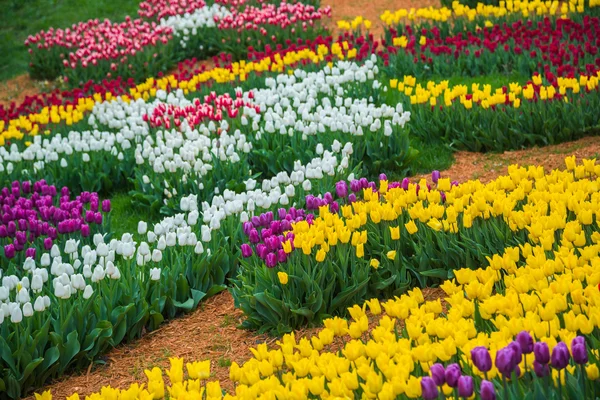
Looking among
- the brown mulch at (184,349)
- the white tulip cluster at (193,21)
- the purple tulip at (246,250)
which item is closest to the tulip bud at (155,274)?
the brown mulch at (184,349)

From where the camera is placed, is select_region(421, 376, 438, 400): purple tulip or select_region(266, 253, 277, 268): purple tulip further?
select_region(266, 253, 277, 268): purple tulip

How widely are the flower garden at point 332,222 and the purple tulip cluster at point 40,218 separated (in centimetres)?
2

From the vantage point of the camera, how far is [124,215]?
7734 millimetres

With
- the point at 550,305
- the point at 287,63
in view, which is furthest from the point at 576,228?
the point at 287,63

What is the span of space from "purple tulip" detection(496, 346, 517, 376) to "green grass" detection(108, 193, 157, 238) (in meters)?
4.81

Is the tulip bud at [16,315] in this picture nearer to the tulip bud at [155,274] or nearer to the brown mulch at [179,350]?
the brown mulch at [179,350]

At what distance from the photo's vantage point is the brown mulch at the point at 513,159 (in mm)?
7164

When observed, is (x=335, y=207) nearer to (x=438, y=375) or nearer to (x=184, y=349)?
(x=184, y=349)

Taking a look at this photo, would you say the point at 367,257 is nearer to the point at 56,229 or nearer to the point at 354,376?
the point at 354,376

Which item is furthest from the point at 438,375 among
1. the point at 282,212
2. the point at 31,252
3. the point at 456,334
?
the point at 31,252

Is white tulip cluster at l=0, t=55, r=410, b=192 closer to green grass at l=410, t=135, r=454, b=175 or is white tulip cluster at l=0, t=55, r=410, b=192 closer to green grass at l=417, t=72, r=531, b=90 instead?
green grass at l=410, t=135, r=454, b=175

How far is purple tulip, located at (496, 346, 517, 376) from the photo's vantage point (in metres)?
2.82

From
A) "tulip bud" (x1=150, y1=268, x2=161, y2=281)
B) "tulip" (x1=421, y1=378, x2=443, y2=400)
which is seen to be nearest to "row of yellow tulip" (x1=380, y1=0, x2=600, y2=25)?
"tulip bud" (x1=150, y1=268, x2=161, y2=281)

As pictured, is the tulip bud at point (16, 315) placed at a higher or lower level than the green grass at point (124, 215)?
higher
